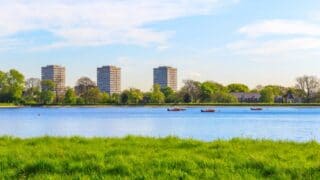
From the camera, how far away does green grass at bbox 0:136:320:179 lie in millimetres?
11398

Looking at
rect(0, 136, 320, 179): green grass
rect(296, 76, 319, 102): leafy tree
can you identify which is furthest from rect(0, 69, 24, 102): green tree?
rect(0, 136, 320, 179): green grass

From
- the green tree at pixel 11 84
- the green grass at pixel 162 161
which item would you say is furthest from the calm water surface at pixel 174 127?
the green tree at pixel 11 84

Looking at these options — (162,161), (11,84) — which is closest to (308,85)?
(11,84)

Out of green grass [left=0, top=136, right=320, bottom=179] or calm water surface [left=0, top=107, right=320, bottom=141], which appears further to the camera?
calm water surface [left=0, top=107, right=320, bottom=141]

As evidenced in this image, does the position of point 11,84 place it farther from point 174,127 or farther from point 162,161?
point 162,161

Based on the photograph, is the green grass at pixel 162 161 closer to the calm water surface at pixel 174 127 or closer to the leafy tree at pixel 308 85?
the calm water surface at pixel 174 127

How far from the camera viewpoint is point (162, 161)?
40.3 ft

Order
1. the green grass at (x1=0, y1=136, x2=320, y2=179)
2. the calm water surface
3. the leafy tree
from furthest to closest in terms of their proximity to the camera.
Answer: the leafy tree → the calm water surface → the green grass at (x1=0, y1=136, x2=320, y2=179)

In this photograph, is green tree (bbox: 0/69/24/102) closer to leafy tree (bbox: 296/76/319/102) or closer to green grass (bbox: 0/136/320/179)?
leafy tree (bbox: 296/76/319/102)

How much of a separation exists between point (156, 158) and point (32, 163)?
9.49 ft

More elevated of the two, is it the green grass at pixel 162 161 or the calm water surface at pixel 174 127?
the green grass at pixel 162 161

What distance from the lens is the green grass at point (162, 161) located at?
37.4 feet

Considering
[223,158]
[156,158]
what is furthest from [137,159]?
[223,158]

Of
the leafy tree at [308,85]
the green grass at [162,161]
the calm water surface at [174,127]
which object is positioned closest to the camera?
the green grass at [162,161]
